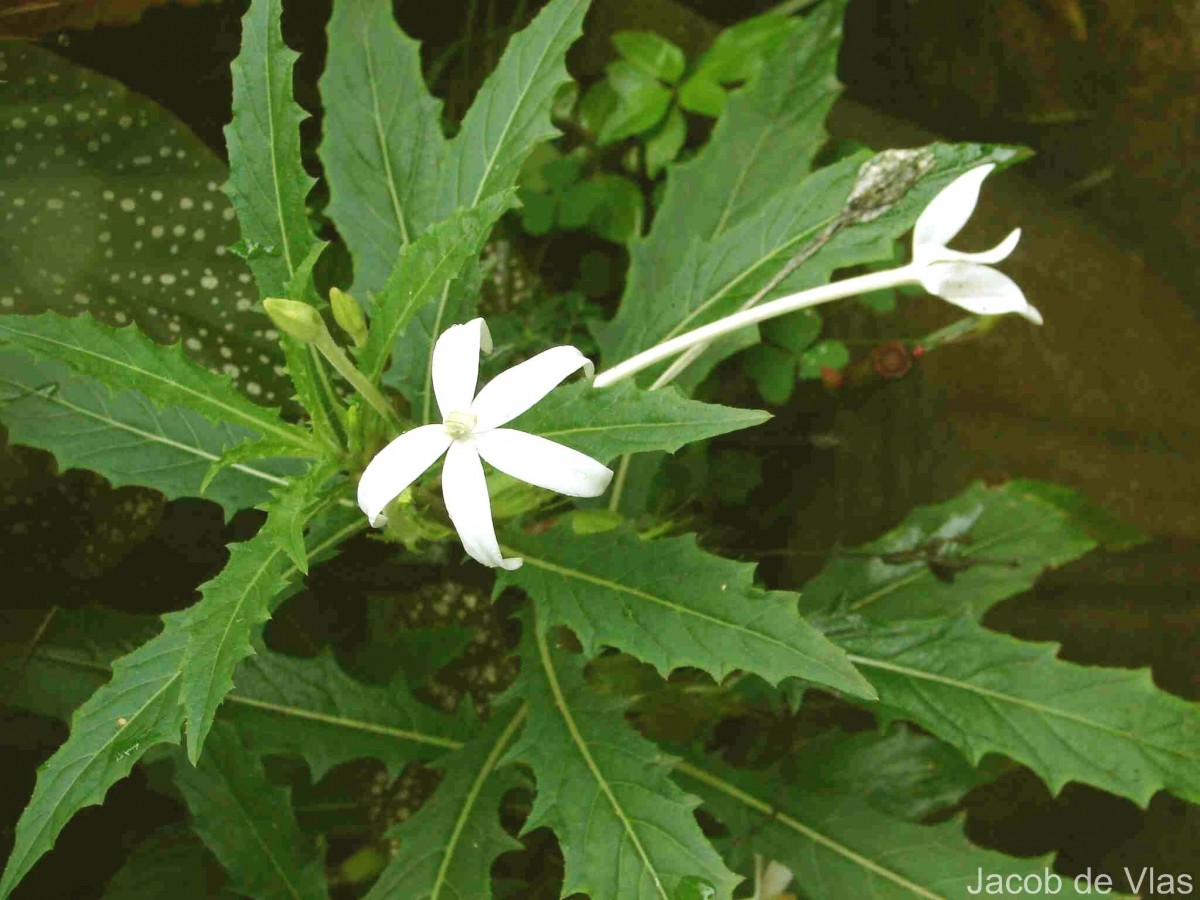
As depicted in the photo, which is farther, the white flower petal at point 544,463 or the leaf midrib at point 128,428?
the leaf midrib at point 128,428

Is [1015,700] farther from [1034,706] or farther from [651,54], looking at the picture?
[651,54]

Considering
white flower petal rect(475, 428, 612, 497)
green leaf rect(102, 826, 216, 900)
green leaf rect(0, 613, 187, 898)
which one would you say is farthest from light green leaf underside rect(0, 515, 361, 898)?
green leaf rect(102, 826, 216, 900)

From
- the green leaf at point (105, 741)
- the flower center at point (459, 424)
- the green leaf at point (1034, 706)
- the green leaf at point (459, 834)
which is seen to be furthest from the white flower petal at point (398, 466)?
the green leaf at point (1034, 706)

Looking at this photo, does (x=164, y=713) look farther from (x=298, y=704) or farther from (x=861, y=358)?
(x=861, y=358)

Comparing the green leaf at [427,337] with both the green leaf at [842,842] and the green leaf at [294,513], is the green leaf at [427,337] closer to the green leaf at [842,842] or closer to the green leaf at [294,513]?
the green leaf at [294,513]

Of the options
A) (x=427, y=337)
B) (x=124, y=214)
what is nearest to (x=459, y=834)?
(x=427, y=337)

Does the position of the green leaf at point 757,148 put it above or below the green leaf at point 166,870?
above
